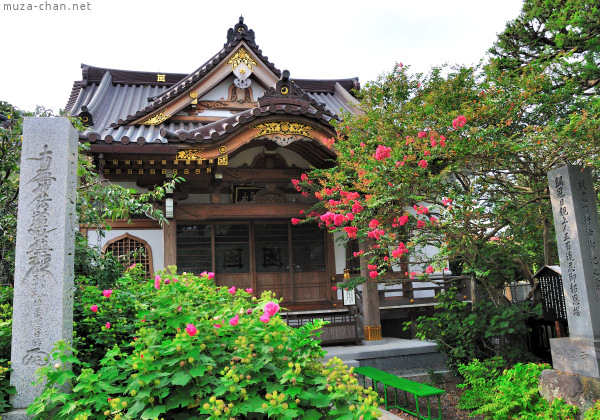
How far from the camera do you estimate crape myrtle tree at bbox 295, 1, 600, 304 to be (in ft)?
18.6

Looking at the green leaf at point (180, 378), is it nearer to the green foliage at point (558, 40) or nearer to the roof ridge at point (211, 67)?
the green foliage at point (558, 40)

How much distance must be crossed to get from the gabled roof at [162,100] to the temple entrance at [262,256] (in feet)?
8.51

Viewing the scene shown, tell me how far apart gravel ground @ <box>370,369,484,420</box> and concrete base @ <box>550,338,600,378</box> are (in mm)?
1405

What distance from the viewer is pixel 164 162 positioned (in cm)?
838

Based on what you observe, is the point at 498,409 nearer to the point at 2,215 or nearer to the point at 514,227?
the point at 514,227

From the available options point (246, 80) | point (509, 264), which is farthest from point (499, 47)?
point (246, 80)

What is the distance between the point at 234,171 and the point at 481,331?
5908mm

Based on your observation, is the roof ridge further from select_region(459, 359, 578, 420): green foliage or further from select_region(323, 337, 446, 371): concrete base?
select_region(459, 359, 578, 420): green foliage

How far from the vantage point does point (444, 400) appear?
22.9 ft

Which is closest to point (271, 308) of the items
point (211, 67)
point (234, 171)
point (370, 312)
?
point (370, 312)

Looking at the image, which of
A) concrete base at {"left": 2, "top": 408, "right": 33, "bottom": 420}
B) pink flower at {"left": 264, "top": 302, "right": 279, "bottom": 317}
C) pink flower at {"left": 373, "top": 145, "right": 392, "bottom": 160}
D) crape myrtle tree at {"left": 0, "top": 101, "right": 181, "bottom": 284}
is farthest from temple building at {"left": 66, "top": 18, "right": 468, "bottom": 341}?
pink flower at {"left": 264, "top": 302, "right": 279, "bottom": 317}

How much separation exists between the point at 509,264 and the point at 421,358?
2.62 metres

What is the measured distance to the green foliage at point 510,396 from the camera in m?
4.99

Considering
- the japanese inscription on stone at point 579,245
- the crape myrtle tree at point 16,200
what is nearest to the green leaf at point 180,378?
the crape myrtle tree at point 16,200
